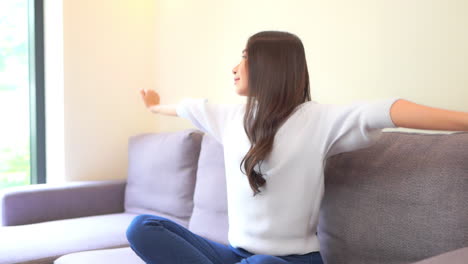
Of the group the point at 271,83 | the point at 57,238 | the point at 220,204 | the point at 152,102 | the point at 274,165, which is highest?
the point at 271,83

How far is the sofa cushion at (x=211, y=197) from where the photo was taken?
80.0 inches

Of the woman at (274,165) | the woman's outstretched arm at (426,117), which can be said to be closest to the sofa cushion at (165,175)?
the woman at (274,165)

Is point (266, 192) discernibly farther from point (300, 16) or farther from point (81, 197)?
point (81, 197)

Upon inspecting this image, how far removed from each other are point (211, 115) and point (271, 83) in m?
0.31

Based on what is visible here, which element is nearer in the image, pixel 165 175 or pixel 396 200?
pixel 396 200

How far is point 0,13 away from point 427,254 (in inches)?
104

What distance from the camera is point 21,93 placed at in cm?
303

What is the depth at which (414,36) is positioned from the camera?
5.51 ft

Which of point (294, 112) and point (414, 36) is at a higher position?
point (414, 36)

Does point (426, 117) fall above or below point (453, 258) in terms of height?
above

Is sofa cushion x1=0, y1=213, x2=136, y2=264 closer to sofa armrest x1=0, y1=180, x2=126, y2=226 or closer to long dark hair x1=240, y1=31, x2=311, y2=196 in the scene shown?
sofa armrest x1=0, y1=180, x2=126, y2=226

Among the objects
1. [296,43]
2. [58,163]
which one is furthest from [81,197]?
[296,43]

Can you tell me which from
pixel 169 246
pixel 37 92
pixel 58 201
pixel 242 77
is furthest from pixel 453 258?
pixel 37 92

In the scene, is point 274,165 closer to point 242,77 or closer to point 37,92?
point 242,77
